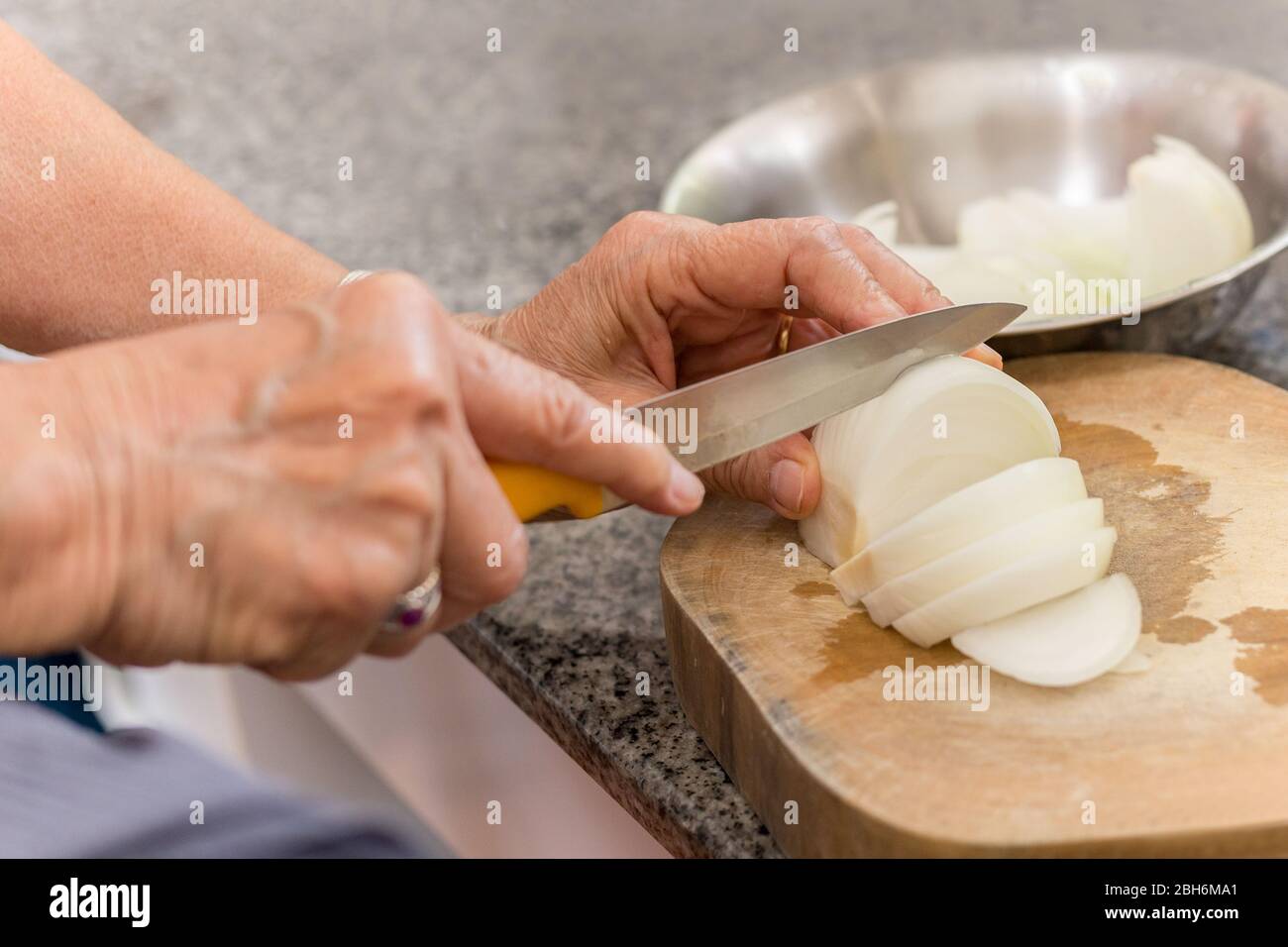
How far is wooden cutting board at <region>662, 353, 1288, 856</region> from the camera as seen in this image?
69 cm

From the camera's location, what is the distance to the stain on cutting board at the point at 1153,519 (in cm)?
84

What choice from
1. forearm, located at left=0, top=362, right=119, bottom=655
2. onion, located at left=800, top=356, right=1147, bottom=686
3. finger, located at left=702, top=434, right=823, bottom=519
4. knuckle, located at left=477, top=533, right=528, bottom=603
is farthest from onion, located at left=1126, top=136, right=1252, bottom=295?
forearm, located at left=0, top=362, right=119, bottom=655

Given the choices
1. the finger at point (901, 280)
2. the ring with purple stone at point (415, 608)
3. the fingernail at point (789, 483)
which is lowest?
the ring with purple stone at point (415, 608)

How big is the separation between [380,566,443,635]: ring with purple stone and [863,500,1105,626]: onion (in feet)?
0.98

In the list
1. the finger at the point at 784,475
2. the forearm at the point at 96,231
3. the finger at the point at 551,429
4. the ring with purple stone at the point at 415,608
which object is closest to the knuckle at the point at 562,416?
the finger at the point at 551,429

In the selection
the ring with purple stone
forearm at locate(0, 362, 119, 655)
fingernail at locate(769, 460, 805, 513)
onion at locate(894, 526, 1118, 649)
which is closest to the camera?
forearm at locate(0, 362, 119, 655)

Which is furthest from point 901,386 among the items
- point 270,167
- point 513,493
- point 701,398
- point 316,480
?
point 270,167

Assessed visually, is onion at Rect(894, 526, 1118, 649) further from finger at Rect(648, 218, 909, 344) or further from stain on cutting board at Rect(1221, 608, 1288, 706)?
finger at Rect(648, 218, 909, 344)

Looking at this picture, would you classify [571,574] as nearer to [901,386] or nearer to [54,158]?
[901,386]

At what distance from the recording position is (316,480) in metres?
0.63

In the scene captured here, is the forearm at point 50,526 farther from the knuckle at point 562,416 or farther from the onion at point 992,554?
the onion at point 992,554

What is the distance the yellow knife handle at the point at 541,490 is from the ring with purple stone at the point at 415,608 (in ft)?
0.24

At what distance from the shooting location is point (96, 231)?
105 centimetres

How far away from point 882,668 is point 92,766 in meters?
0.62
